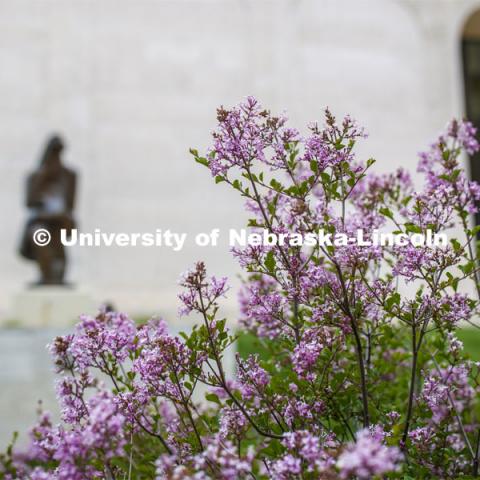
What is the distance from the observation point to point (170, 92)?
1088 centimetres

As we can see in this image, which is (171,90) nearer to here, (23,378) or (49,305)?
(49,305)

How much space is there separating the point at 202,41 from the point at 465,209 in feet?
31.7

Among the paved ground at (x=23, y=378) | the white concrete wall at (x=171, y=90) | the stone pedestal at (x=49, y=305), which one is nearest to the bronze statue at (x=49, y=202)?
the stone pedestal at (x=49, y=305)

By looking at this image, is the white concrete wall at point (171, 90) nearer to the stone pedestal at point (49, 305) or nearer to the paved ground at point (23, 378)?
the stone pedestal at point (49, 305)

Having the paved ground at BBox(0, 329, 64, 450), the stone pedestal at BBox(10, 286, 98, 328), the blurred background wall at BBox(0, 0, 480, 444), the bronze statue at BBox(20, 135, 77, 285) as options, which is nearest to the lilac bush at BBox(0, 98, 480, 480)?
the paved ground at BBox(0, 329, 64, 450)

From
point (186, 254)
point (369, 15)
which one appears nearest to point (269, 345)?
point (186, 254)

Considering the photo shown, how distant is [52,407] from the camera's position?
4.89 meters

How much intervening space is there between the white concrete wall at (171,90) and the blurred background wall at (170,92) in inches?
0.8

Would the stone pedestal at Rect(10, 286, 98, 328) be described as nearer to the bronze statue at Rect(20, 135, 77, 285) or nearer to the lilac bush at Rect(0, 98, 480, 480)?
the bronze statue at Rect(20, 135, 77, 285)

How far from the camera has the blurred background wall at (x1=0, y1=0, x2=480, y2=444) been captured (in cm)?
1027

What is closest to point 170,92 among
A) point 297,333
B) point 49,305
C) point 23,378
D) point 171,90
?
point 171,90

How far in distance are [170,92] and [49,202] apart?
4.61 m

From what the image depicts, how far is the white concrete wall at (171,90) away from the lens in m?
10.3

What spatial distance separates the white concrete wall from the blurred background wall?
0.02 meters
